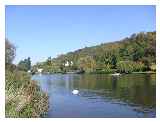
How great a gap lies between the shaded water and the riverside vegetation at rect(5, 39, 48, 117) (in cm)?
38

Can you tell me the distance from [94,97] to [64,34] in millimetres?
2229

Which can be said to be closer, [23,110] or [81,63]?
[23,110]

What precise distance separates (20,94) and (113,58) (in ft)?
10.9

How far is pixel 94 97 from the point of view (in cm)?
844

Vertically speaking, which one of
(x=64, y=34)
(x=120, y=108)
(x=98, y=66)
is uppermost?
(x=64, y=34)

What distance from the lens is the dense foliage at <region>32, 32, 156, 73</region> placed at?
7.41 m

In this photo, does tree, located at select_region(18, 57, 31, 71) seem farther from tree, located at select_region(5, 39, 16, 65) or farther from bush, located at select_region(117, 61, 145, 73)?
bush, located at select_region(117, 61, 145, 73)

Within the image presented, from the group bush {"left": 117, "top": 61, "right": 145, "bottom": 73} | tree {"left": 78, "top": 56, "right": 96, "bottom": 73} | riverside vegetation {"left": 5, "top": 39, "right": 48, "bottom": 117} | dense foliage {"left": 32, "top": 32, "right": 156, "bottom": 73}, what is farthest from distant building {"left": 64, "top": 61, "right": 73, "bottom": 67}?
riverside vegetation {"left": 5, "top": 39, "right": 48, "bottom": 117}

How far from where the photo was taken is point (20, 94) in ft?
17.6

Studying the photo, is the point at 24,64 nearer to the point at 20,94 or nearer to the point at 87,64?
the point at 20,94

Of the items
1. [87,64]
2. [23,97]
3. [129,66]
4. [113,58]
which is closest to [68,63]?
[87,64]

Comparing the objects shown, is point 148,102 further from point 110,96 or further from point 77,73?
point 77,73

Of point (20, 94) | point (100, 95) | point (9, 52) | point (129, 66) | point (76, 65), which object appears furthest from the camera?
point (76, 65)
